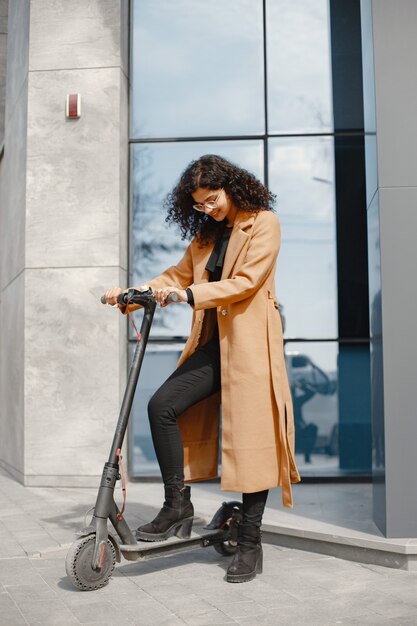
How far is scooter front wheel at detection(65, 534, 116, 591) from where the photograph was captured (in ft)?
11.2

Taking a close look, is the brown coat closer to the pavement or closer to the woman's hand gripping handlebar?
the woman's hand gripping handlebar

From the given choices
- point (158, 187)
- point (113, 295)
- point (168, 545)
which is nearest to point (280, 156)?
point (158, 187)

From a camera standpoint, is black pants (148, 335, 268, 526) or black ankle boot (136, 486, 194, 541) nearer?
black ankle boot (136, 486, 194, 541)

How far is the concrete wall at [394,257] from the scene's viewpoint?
4004mm

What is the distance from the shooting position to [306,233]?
723 centimetres

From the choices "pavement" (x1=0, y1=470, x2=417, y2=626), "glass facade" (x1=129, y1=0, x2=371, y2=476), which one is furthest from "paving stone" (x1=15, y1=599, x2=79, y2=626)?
"glass facade" (x1=129, y1=0, x2=371, y2=476)

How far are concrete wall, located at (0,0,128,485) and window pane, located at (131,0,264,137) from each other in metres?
0.30

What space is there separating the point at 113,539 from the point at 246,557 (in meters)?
0.67

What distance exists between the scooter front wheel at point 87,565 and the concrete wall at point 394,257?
1.46m

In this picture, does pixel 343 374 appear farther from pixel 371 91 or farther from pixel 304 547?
pixel 371 91

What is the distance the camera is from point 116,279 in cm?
703

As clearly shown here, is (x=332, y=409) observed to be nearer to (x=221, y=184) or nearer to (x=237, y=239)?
(x=237, y=239)

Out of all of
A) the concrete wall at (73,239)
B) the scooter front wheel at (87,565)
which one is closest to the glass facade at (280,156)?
the concrete wall at (73,239)

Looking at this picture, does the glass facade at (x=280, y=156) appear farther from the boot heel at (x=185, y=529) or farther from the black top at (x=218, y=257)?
the boot heel at (x=185, y=529)
